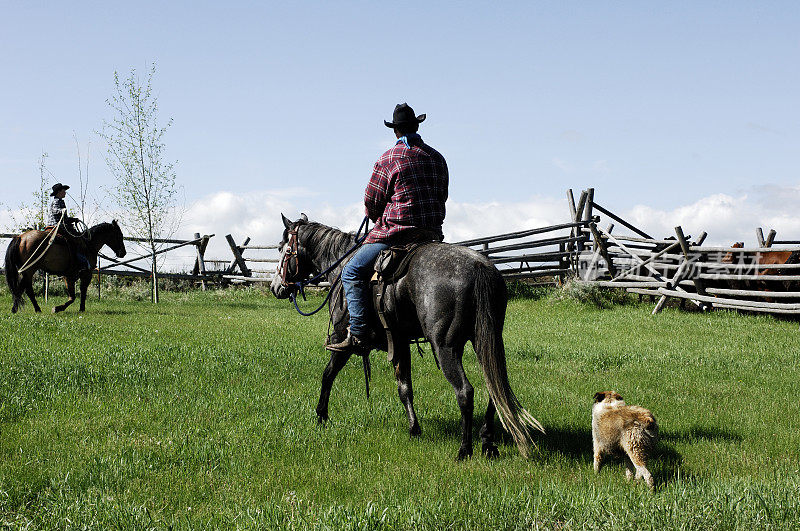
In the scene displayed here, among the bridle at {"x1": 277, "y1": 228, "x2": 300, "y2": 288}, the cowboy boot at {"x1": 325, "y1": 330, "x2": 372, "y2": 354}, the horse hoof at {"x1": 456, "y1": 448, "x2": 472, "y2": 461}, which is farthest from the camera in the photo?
the bridle at {"x1": 277, "y1": 228, "x2": 300, "y2": 288}

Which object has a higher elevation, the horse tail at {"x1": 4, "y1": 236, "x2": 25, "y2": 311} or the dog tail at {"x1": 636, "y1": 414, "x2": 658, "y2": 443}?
the horse tail at {"x1": 4, "y1": 236, "x2": 25, "y2": 311}

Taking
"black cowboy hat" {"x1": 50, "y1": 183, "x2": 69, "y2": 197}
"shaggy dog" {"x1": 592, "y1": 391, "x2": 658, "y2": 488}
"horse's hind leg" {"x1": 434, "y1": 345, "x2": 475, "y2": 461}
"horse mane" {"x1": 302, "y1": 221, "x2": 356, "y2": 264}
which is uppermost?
"black cowboy hat" {"x1": 50, "y1": 183, "x2": 69, "y2": 197}

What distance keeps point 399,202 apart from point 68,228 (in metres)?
13.9

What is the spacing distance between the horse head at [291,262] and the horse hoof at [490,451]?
10.2ft

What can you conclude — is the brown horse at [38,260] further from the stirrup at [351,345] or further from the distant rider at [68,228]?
the stirrup at [351,345]

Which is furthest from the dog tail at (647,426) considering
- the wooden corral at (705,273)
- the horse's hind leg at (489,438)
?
the wooden corral at (705,273)

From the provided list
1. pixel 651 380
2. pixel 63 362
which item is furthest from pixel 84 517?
pixel 651 380

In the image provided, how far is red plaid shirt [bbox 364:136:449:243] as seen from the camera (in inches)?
225

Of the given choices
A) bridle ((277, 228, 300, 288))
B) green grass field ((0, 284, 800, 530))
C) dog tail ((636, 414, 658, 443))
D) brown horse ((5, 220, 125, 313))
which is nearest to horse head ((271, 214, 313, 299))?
bridle ((277, 228, 300, 288))

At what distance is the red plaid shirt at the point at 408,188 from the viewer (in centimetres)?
570

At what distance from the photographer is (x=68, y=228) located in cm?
1661

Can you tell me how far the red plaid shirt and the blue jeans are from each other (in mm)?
123

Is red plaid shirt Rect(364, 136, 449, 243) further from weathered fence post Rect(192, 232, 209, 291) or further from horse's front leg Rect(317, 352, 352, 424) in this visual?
weathered fence post Rect(192, 232, 209, 291)

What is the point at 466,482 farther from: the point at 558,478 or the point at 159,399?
the point at 159,399
